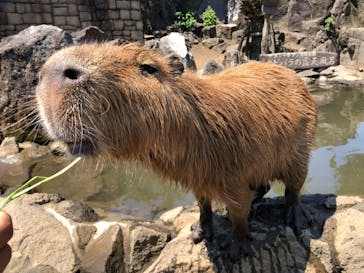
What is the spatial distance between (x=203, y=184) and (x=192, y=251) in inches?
24.7

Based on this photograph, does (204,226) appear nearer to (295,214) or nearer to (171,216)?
(295,214)

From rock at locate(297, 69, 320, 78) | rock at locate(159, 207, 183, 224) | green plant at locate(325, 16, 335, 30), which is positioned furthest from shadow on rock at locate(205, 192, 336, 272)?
green plant at locate(325, 16, 335, 30)

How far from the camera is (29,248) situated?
2.63 m

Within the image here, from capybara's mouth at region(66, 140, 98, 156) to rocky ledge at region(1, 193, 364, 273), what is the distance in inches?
44.7

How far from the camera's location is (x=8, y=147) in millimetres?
5355

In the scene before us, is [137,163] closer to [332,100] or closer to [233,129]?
[233,129]

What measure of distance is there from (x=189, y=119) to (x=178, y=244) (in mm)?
1057

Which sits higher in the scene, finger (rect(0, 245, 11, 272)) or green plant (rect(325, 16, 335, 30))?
finger (rect(0, 245, 11, 272))

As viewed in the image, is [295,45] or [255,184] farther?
[295,45]

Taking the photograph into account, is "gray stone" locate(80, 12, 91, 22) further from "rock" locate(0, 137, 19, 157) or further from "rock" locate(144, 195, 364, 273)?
"rock" locate(144, 195, 364, 273)

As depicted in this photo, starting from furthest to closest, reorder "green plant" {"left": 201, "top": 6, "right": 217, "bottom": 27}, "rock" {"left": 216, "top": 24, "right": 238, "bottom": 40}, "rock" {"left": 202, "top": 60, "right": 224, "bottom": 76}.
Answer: "green plant" {"left": 201, "top": 6, "right": 217, "bottom": 27}, "rock" {"left": 216, "top": 24, "right": 238, "bottom": 40}, "rock" {"left": 202, "top": 60, "right": 224, "bottom": 76}

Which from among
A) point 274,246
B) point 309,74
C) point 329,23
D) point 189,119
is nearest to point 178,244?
point 274,246

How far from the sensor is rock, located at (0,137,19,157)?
5.27m

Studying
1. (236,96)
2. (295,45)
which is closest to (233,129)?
(236,96)
